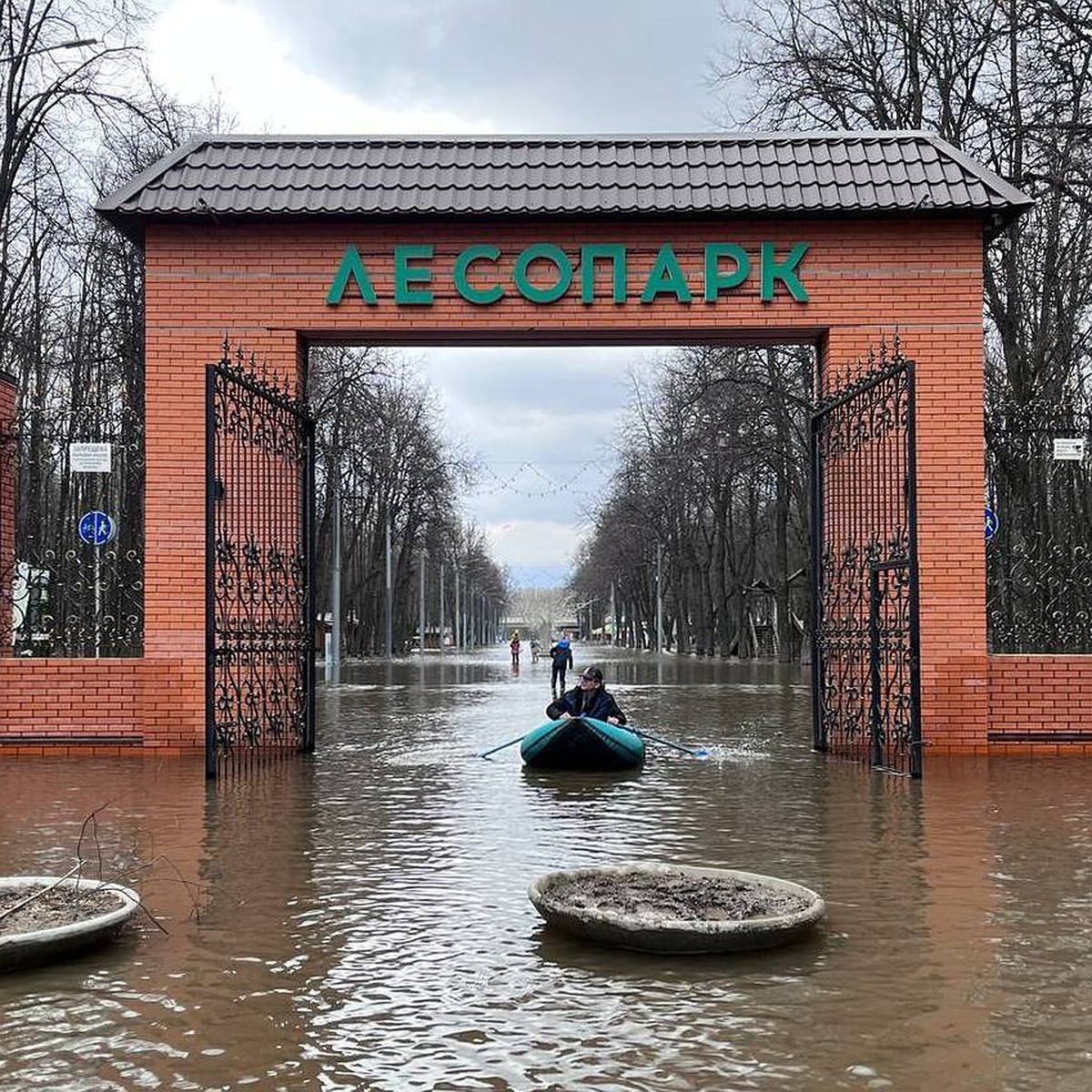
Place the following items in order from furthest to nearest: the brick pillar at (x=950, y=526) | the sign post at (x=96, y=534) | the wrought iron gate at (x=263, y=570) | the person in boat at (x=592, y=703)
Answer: the sign post at (x=96, y=534) < the person in boat at (x=592, y=703) < the brick pillar at (x=950, y=526) < the wrought iron gate at (x=263, y=570)

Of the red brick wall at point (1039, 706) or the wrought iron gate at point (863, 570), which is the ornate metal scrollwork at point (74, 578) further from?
the red brick wall at point (1039, 706)

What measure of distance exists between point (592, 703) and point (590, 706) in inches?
1.3

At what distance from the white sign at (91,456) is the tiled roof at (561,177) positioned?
2284 millimetres

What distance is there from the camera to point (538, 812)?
9.98 meters

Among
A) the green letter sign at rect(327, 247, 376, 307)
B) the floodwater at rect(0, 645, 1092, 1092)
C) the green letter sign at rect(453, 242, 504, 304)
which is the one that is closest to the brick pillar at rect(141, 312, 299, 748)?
the green letter sign at rect(327, 247, 376, 307)

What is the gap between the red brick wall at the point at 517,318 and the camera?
1358 cm

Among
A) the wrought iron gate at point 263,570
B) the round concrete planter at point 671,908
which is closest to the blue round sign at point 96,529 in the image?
the wrought iron gate at point 263,570

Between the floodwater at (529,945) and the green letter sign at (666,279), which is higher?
the green letter sign at (666,279)

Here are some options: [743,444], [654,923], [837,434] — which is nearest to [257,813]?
[654,923]

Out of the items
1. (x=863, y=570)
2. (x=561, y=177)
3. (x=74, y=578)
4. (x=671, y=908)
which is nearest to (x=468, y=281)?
(x=561, y=177)

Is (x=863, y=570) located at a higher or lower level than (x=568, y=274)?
lower

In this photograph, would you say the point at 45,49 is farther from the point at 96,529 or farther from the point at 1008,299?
the point at 1008,299

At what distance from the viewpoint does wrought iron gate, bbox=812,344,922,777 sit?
12711 millimetres

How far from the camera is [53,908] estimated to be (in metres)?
6.11
